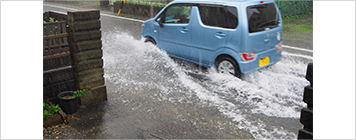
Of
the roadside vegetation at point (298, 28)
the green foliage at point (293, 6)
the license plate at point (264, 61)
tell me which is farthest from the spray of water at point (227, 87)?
the green foliage at point (293, 6)

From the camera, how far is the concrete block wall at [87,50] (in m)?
5.14

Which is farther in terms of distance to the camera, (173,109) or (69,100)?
(173,109)

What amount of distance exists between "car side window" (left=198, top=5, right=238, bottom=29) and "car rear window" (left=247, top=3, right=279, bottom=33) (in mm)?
318

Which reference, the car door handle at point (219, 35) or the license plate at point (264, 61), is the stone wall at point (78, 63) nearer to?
the car door handle at point (219, 35)

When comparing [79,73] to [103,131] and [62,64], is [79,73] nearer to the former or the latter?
[62,64]

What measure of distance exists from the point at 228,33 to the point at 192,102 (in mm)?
1716

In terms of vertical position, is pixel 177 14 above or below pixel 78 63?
above

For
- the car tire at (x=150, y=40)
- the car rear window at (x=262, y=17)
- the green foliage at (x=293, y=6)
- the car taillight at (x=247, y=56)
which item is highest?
the green foliage at (x=293, y=6)

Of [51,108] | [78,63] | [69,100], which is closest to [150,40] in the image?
[78,63]

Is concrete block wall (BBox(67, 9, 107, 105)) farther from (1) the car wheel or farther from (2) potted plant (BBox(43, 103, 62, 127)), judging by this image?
(1) the car wheel

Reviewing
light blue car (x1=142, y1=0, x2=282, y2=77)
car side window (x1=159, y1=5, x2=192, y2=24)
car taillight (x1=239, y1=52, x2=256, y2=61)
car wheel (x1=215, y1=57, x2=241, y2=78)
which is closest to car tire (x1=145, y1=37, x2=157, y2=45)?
car side window (x1=159, y1=5, x2=192, y2=24)

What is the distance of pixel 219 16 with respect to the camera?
21.8 feet

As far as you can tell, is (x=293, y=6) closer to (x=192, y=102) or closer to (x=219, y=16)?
(x=219, y=16)

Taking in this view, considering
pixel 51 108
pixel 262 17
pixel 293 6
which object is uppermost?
pixel 293 6
